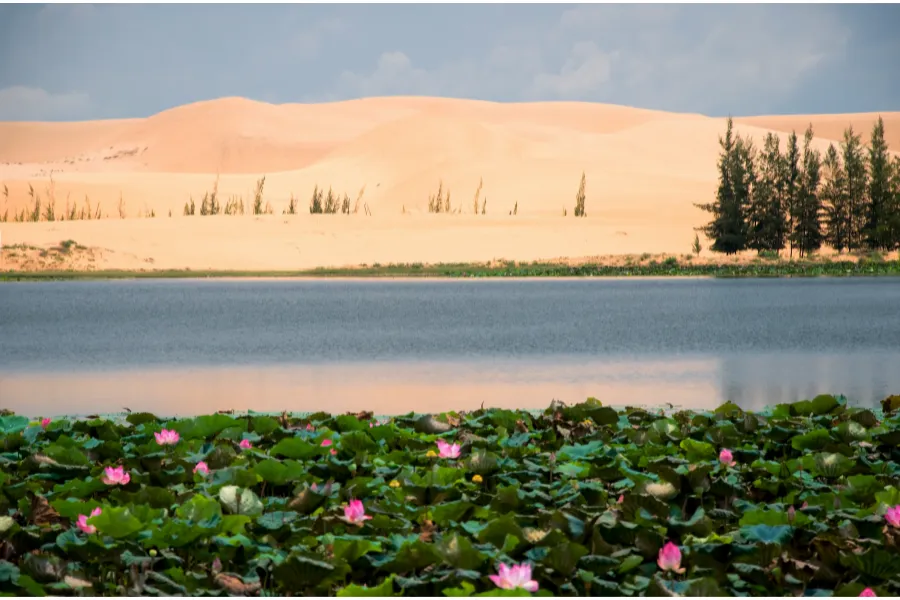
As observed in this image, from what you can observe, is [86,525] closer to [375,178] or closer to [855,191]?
[855,191]

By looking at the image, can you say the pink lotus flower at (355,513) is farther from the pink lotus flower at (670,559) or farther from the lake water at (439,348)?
the lake water at (439,348)

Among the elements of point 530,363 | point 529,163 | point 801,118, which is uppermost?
point 801,118

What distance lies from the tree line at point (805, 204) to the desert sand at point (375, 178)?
483cm

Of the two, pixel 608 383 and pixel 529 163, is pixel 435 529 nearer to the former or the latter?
pixel 608 383

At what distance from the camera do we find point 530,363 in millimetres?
13648

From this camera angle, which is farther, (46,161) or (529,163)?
(46,161)

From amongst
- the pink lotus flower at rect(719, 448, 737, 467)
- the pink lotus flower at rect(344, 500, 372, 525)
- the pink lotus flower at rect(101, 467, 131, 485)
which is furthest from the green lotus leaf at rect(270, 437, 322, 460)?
the pink lotus flower at rect(719, 448, 737, 467)

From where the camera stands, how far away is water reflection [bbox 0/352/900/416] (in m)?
10.3

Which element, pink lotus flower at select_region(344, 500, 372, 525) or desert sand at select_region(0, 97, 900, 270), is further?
desert sand at select_region(0, 97, 900, 270)

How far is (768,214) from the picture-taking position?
41.9m

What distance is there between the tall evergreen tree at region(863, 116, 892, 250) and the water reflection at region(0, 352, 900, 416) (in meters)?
28.3

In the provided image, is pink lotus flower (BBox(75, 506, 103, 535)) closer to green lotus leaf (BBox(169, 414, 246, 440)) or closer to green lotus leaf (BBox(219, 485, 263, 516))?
green lotus leaf (BBox(219, 485, 263, 516))

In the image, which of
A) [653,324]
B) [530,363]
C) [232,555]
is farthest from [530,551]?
[653,324]

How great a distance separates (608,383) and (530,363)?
6.96ft
